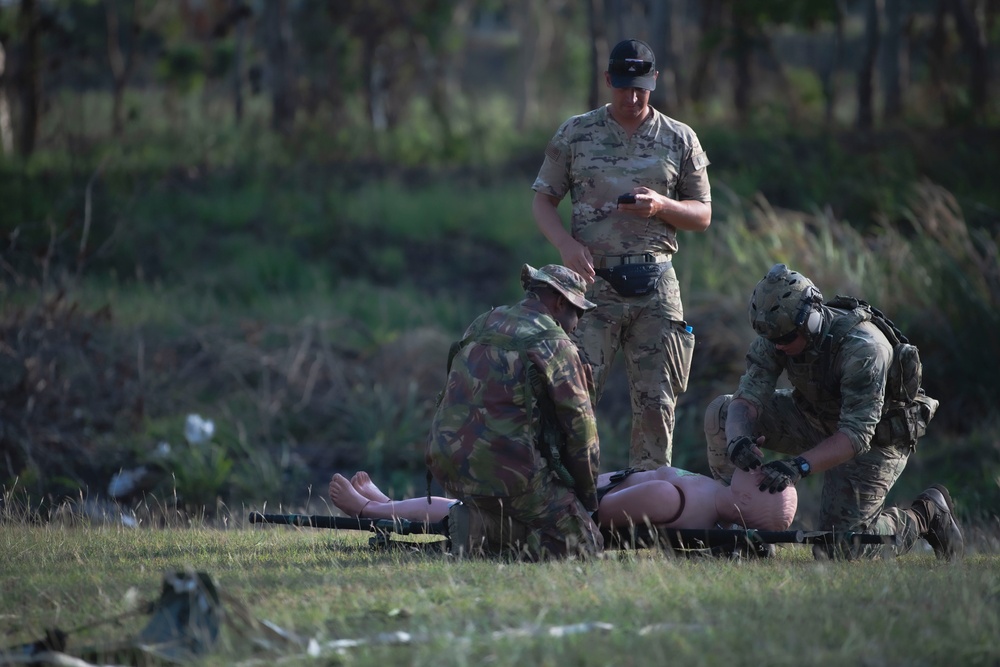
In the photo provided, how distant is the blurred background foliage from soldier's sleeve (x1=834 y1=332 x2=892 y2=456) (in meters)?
3.49

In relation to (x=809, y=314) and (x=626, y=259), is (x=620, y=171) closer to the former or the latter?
(x=626, y=259)

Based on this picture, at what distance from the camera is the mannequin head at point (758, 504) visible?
5.32 meters

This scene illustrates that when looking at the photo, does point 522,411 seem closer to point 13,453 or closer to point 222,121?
point 13,453

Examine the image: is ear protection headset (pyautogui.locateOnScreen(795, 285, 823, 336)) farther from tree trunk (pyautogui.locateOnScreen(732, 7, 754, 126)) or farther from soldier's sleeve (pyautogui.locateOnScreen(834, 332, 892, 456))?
tree trunk (pyautogui.locateOnScreen(732, 7, 754, 126))

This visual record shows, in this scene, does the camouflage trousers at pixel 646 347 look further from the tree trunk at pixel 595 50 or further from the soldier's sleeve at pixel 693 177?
the tree trunk at pixel 595 50

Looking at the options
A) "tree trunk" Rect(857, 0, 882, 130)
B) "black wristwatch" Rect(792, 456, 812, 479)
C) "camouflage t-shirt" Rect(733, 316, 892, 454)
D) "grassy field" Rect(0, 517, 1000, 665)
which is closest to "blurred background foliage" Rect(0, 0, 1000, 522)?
"tree trunk" Rect(857, 0, 882, 130)

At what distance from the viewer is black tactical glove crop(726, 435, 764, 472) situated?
5.24 meters

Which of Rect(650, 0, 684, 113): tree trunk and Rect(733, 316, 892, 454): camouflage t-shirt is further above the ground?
Rect(650, 0, 684, 113): tree trunk

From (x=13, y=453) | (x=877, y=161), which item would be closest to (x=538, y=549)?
(x=13, y=453)

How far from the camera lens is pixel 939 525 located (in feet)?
18.5

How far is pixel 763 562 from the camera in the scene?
17.0ft

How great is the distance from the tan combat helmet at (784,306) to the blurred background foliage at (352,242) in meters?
3.64

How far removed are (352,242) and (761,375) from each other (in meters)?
9.70

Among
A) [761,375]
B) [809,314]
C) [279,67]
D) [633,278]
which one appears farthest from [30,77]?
[809,314]
